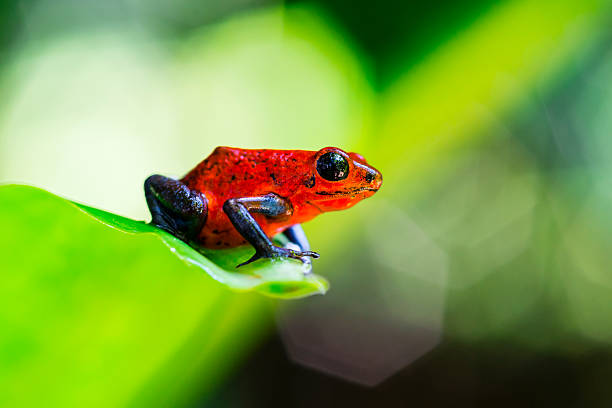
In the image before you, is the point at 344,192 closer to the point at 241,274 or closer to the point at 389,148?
the point at 241,274

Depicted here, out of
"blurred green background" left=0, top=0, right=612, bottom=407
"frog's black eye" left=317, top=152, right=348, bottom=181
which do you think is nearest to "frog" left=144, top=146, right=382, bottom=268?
"frog's black eye" left=317, top=152, right=348, bottom=181

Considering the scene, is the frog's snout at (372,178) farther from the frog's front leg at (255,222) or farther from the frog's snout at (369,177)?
the frog's front leg at (255,222)

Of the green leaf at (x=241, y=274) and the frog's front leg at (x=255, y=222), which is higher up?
the green leaf at (x=241, y=274)

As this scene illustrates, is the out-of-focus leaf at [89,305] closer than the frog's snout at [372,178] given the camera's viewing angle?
Yes

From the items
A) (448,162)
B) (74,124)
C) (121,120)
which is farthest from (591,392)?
(74,124)

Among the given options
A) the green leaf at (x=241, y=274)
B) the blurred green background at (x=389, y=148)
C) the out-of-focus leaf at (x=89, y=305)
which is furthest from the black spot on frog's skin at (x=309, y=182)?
the blurred green background at (x=389, y=148)

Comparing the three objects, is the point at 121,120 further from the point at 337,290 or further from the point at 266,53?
the point at 337,290

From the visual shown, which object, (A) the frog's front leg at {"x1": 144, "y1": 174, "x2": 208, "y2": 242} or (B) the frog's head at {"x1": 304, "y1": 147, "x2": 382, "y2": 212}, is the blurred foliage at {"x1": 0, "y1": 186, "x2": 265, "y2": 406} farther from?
(B) the frog's head at {"x1": 304, "y1": 147, "x2": 382, "y2": 212}
